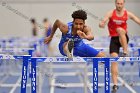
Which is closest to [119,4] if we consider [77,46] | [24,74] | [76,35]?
[77,46]

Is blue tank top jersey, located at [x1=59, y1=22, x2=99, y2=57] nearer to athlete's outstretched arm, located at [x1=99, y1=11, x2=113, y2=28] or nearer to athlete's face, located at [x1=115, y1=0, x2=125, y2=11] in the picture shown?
athlete's outstretched arm, located at [x1=99, y1=11, x2=113, y2=28]

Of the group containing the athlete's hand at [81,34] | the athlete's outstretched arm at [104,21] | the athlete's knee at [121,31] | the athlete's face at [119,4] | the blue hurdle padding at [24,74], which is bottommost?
the blue hurdle padding at [24,74]

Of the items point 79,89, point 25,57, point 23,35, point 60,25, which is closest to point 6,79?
point 79,89

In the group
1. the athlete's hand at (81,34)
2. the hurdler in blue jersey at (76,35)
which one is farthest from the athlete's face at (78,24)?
the athlete's hand at (81,34)

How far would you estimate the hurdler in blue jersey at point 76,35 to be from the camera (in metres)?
5.49

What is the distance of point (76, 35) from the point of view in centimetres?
574

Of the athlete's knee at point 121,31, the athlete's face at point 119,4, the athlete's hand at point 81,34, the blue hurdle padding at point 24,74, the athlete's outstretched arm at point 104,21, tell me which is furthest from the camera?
the athlete's face at point 119,4

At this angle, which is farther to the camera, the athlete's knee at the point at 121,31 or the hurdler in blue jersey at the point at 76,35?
the athlete's knee at the point at 121,31

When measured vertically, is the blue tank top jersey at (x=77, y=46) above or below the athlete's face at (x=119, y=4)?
below

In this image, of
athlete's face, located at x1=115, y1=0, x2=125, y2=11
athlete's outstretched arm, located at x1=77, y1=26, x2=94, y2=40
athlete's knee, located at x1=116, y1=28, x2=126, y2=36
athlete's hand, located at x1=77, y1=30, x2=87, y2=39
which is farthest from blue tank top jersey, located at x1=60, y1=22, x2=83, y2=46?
athlete's face, located at x1=115, y1=0, x2=125, y2=11

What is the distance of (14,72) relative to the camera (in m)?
11.6

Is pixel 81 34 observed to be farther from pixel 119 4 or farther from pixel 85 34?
pixel 119 4

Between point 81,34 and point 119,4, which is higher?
point 119,4

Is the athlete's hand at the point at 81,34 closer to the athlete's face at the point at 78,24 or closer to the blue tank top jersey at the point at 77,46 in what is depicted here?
the athlete's face at the point at 78,24
